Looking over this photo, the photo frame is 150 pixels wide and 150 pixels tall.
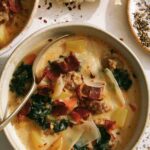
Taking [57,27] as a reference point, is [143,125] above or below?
below

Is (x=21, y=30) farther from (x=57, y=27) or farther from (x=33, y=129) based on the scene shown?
(x=33, y=129)

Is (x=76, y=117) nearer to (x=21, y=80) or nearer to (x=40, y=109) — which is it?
(x=40, y=109)

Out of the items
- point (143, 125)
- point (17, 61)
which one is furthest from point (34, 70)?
point (143, 125)

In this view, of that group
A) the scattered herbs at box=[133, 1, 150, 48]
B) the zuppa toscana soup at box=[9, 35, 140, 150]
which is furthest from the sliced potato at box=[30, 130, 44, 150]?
the scattered herbs at box=[133, 1, 150, 48]

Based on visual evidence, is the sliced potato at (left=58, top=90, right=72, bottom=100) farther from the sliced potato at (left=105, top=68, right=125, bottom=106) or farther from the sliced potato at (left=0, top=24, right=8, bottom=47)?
the sliced potato at (left=0, top=24, right=8, bottom=47)

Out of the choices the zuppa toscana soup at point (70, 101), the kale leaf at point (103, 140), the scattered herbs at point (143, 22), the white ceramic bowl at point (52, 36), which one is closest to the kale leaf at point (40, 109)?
the zuppa toscana soup at point (70, 101)

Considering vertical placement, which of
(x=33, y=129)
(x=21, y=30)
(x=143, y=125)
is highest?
(x=21, y=30)

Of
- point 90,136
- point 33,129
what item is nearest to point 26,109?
Answer: point 33,129
